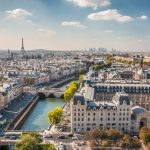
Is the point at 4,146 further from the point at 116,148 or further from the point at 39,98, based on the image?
the point at 39,98

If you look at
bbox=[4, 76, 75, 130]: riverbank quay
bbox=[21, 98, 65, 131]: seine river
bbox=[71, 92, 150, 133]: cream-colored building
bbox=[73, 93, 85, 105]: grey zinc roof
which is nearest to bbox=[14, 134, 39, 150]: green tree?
bbox=[71, 92, 150, 133]: cream-colored building

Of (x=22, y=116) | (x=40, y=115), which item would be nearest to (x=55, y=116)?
(x=22, y=116)

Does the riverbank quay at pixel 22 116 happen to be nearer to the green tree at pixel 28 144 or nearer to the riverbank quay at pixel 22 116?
the riverbank quay at pixel 22 116

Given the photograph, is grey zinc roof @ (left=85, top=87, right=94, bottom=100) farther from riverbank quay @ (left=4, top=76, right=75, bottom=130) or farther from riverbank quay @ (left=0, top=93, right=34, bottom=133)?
riverbank quay @ (left=0, top=93, right=34, bottom=133)

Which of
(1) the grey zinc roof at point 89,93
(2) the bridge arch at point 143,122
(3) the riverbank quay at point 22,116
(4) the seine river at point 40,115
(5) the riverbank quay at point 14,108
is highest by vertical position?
(1) the grey zinc roof at point 89,93

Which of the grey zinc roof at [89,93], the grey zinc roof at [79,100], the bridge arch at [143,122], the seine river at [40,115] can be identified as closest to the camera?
the grey zinc roof at [79,100]

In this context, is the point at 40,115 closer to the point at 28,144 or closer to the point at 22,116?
the point at 22,116

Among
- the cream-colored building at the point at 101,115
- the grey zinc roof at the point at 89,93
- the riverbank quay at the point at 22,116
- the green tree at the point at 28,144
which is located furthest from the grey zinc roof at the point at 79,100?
the green tree at the point at 28,144

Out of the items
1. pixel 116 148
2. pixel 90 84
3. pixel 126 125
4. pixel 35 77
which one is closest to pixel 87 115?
pixel 126 125
